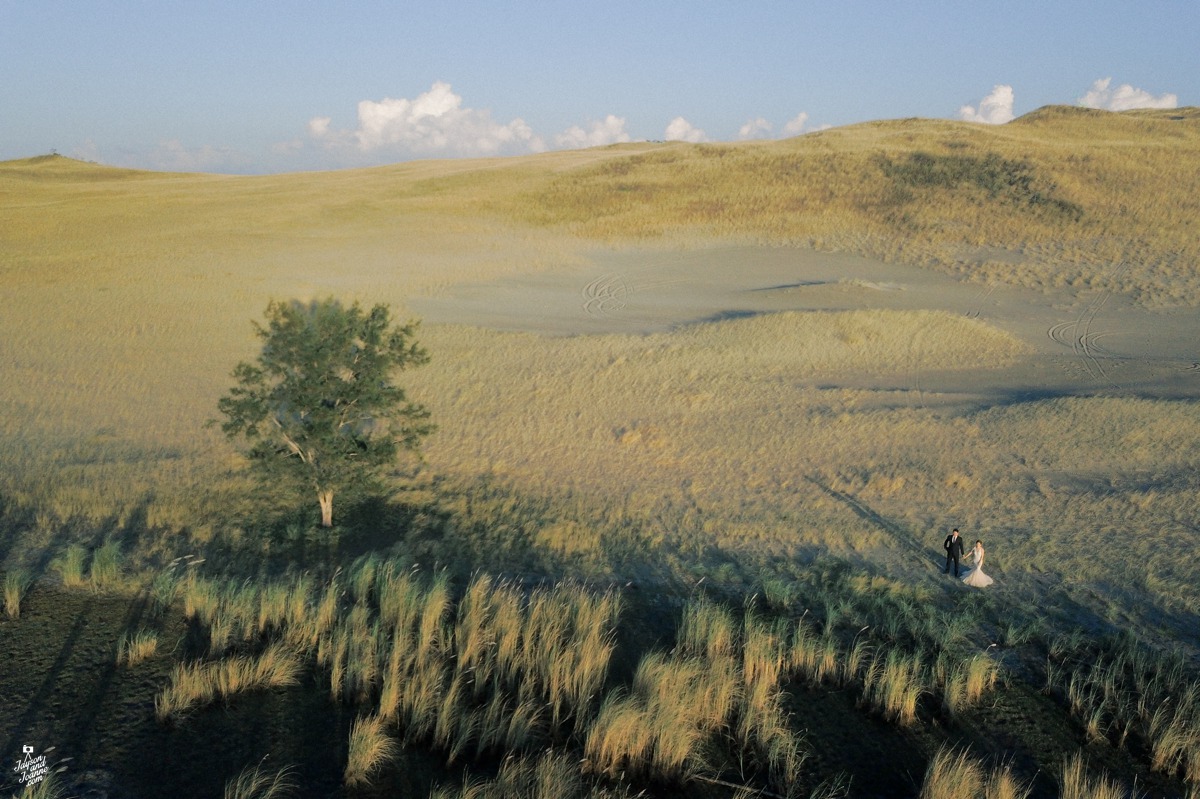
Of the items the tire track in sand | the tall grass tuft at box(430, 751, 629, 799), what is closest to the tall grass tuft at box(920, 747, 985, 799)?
the tall grass tuft at box(430, 751, 629, 799)

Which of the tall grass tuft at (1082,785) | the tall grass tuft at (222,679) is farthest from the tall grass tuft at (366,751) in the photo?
the tall grass tuft at (1082,785)

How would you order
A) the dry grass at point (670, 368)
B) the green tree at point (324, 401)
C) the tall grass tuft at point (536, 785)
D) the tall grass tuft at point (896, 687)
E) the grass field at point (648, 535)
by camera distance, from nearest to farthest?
1. the tall grass tuft at point (536, 785)
2. the grass field at point (648, 535)
3. the tall grass tuft at point (896, 687)
4. the green tree at point (324, 401)
5. the dry grass at point (670, 368)

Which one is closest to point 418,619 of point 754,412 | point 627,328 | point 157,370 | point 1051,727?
point 1051,727

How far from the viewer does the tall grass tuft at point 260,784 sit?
6.70 m

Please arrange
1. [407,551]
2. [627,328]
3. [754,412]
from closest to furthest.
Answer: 1. [407,551]
2. [754,412]
3. [627,328]

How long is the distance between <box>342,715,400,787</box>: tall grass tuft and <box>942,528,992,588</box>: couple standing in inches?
328

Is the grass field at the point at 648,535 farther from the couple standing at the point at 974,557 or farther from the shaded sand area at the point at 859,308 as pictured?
the couple standing at the point at 974,557

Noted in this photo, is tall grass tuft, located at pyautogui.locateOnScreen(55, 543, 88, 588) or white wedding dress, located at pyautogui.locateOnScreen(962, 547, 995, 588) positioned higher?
tall grass tuft, located at pyautogui.locateOnScreen(55, 543, 88, 588)

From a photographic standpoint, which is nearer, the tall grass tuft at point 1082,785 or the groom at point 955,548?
the tall grass tuft at point 1082,785

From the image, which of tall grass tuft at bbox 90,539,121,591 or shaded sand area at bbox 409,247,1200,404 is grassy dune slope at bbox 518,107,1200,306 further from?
tall grass tuft at bbox 90,539,121,591

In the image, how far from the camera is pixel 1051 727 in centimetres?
858

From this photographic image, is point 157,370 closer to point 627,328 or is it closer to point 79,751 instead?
point 627,328

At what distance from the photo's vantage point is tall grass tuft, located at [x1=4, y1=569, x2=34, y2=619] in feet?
32.6

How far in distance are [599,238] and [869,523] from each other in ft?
105
